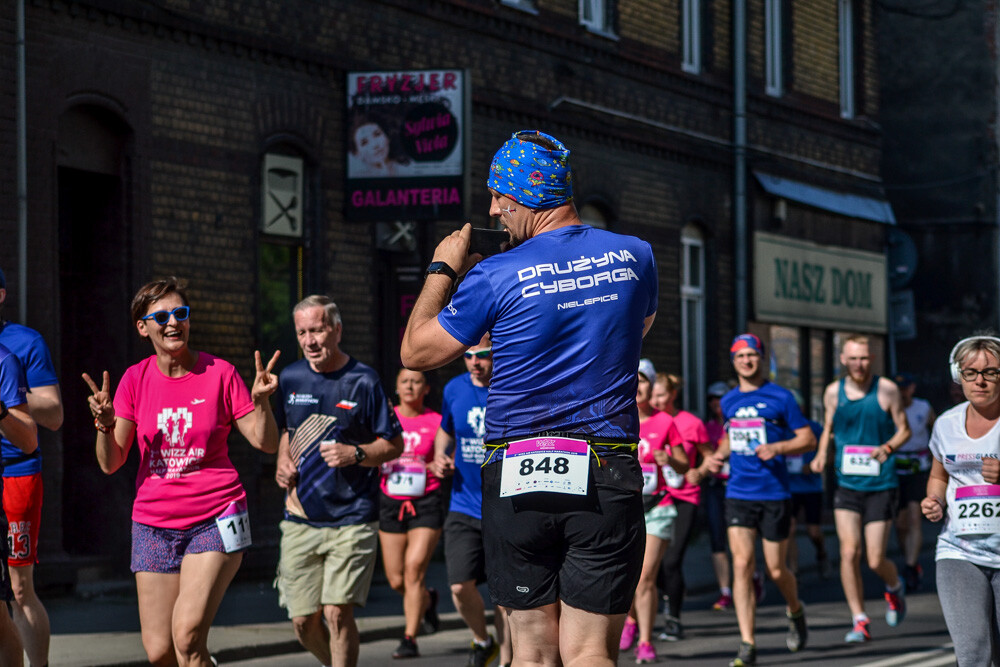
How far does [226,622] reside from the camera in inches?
489

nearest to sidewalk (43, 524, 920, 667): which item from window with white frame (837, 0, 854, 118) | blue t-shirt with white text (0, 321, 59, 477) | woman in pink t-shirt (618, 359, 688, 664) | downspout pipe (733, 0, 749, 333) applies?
woman in pink t-shirt (618, 359, 688, 664)

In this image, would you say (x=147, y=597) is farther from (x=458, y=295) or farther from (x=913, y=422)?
(x=913, y=422)

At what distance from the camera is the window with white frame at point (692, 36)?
23.3 m

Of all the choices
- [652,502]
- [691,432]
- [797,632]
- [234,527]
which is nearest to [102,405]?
[234,527]

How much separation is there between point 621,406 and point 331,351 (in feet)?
12.6

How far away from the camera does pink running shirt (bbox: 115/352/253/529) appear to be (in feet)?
22.8

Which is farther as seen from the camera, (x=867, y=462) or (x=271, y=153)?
(x=271, y=153)

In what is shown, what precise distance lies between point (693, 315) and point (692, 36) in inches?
150

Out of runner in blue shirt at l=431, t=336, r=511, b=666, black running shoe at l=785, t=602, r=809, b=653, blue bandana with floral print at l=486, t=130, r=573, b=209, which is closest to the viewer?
blue bandana with floral print at l=486, t=130, r=573, b=209

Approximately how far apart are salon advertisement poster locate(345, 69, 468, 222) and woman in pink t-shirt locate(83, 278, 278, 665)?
28.0ft

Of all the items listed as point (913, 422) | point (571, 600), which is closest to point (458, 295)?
point (571, 600)

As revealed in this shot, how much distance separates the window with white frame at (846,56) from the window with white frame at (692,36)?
15.6 ft

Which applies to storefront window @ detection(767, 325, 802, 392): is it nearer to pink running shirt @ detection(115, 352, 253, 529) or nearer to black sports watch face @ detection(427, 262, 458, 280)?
pink running shirt @ detection(115, 352, 253, 529)

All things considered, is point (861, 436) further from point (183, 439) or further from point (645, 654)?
point (183, 439)
